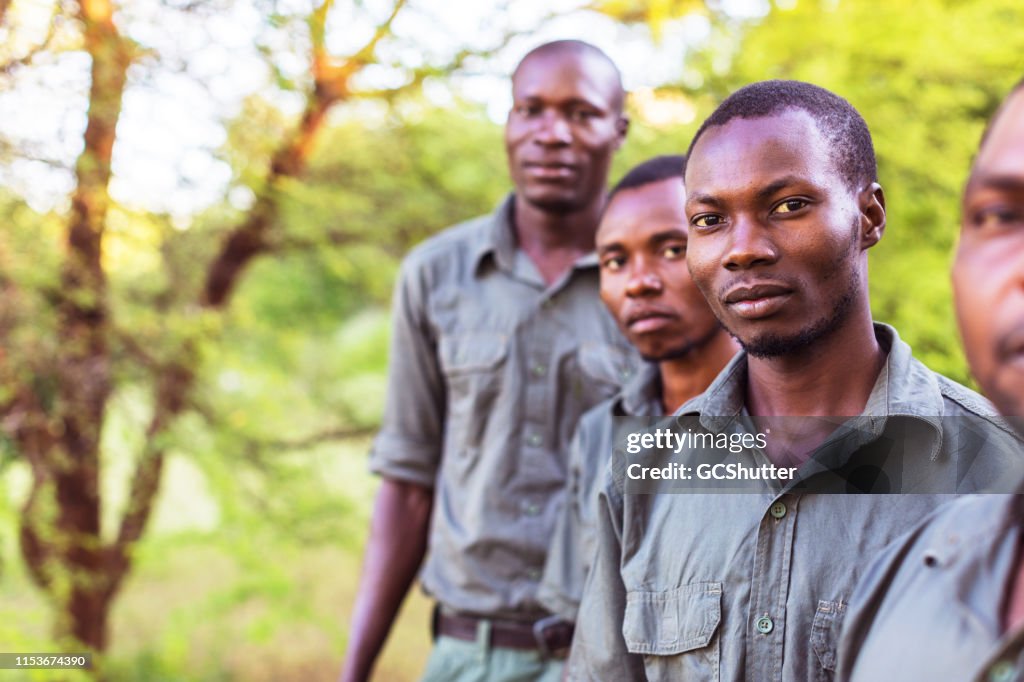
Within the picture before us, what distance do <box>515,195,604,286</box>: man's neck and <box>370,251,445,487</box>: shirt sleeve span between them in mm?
350

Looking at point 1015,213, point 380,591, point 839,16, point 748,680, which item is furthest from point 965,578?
point 839,16

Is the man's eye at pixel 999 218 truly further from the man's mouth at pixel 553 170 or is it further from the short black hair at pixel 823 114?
the man's mouth at pixel 553 170

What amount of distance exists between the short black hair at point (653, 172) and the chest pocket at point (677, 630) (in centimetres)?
106

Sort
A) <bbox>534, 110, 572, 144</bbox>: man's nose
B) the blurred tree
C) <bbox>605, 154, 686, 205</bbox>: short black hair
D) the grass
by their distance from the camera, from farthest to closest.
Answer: the grass < the blurred tree < <bbox>534, 110, 572, 144</bbox>: man's nose < <bbox>605, 154, 686, 205</bbox>: short black hair

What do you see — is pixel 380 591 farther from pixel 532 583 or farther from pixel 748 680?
pixel 748 680

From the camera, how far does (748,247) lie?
5.93 feet

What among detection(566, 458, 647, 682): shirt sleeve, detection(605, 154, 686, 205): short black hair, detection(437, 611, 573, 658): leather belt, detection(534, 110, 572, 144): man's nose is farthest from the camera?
detection(534, 110, 572, 144): man's nose

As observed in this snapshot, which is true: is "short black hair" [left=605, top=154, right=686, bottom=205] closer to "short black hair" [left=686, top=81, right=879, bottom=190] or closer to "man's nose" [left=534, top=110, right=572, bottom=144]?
Answer: "man's nose" [left=534, top=110, right=572, bottom=144]

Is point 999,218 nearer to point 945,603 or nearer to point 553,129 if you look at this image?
point 945,603

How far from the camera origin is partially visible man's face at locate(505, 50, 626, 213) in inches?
118

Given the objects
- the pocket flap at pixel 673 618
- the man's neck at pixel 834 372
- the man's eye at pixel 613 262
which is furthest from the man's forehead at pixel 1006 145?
the man's eye at pixel 613 262

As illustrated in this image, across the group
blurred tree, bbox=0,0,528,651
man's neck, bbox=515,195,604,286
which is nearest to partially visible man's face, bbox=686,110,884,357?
man's neck, bbox=515,195,604,286

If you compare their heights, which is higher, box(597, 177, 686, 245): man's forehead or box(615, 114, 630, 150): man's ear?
box(615, 114, 630, 150): man's ear

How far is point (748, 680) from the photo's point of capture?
178 cm
